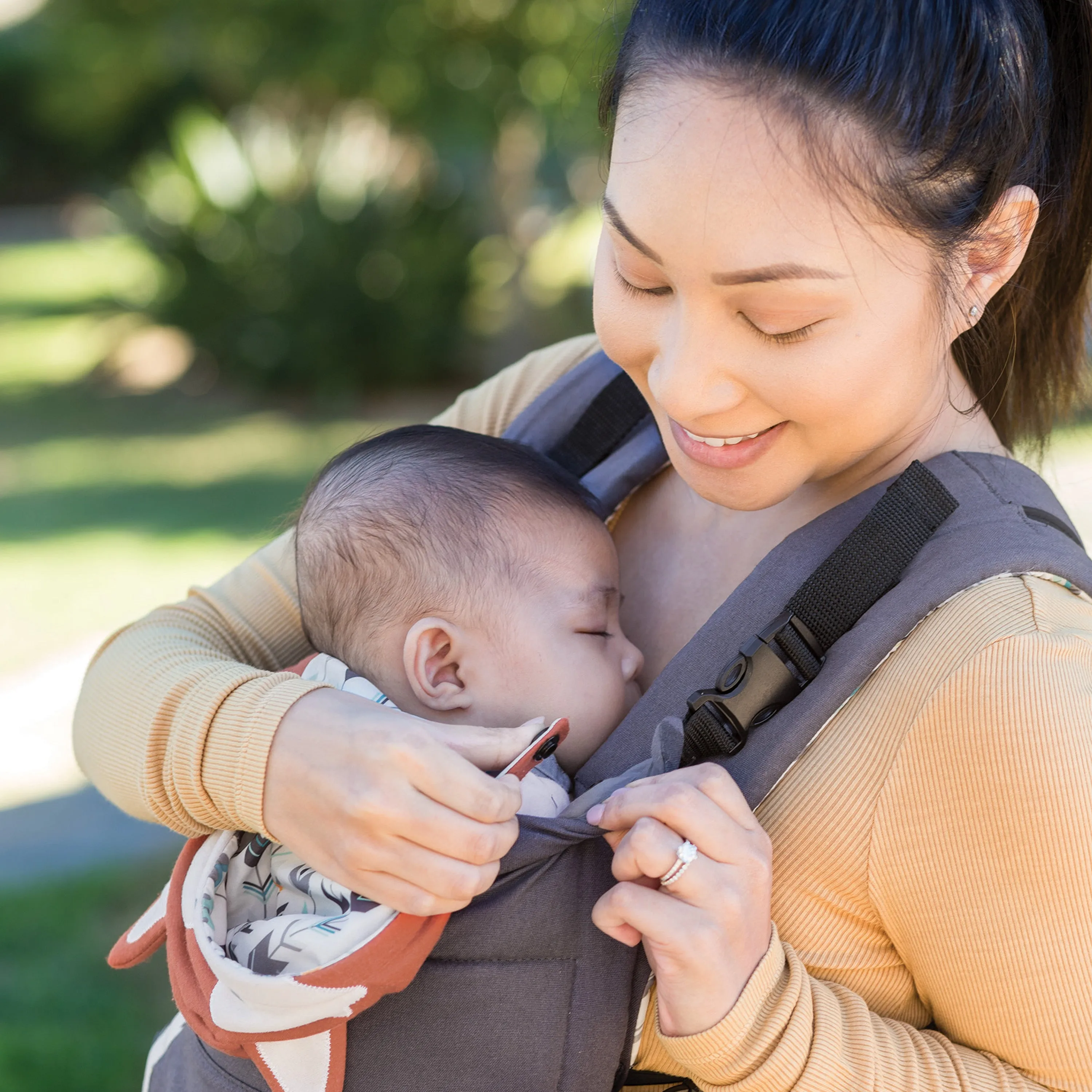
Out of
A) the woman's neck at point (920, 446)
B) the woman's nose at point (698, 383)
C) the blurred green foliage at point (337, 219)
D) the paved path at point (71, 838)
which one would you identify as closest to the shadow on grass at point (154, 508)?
the blurred green foliage at point (337, 219)

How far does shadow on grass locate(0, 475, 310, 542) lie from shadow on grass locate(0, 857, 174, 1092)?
403 cm

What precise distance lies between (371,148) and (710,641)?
39.7 feet

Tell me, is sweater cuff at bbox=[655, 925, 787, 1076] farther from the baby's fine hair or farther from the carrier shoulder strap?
the carrier shoulder strap

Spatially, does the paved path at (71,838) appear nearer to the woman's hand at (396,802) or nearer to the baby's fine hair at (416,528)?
the baby's fine hair at (416,528)

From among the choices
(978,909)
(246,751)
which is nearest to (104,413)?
(246,751)

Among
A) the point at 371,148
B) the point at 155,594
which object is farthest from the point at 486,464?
the point at 371,148

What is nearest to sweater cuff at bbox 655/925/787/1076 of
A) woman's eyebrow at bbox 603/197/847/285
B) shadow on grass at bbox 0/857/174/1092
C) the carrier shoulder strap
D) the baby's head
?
the baby's head

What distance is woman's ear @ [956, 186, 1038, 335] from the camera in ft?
5.41

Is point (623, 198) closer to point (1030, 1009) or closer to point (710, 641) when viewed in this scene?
point (710, 641)

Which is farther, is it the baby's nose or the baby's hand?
the baby's nose

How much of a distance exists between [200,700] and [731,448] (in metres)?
0.81

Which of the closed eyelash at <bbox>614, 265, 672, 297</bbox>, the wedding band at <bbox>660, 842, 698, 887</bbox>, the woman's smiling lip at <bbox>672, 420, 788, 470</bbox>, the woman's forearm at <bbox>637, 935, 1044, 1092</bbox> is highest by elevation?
the closed eyelash at <bbox>614, 265, 672, 297</bbox>

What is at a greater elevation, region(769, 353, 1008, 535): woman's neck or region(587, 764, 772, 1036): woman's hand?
region(769, 353, 1008, 535): woman's neck

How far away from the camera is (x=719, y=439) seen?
5.53ft
